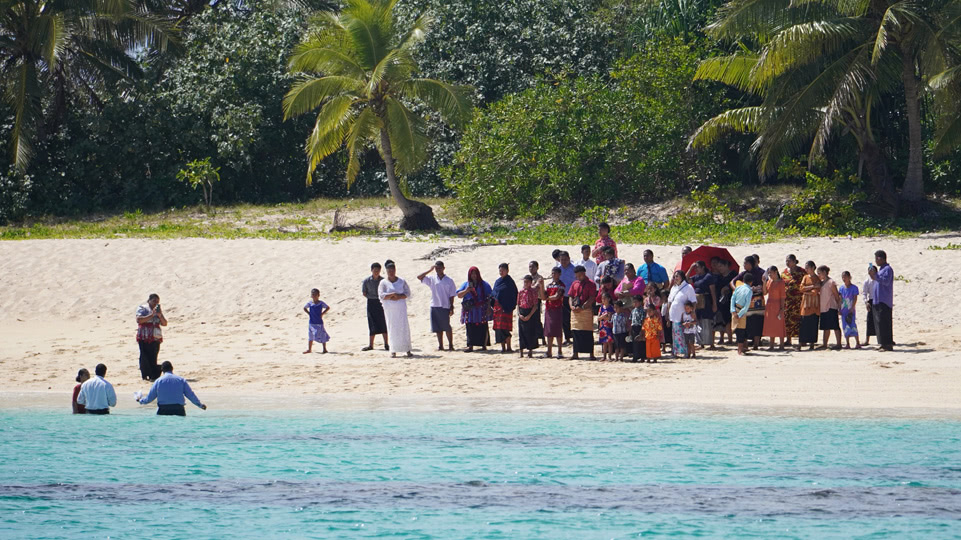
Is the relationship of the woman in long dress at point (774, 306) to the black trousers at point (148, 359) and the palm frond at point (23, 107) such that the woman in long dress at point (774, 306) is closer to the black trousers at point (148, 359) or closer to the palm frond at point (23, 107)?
the black trousers at point (148, 359)

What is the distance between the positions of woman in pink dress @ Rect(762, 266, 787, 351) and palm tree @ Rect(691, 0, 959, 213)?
26.3 feet

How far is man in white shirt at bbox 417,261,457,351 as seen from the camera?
1625cm

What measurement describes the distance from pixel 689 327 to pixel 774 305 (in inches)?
48.6

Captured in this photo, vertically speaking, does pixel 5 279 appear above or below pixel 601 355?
above

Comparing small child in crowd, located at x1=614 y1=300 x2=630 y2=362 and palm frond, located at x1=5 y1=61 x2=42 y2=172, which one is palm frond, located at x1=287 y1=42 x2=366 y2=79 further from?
small child in crowd, located at x1=614 y1=300 x2=630 y2=362

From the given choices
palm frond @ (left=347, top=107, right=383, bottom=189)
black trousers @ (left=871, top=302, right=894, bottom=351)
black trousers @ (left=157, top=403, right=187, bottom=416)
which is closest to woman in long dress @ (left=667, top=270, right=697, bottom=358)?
black trousers @ (left=871, top=302, right=894, bottom=351)

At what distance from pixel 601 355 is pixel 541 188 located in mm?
12328

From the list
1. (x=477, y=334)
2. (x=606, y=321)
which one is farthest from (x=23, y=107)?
(x=606, y=321)

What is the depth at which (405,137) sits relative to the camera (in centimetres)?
2489

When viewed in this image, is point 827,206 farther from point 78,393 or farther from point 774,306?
point 78,393

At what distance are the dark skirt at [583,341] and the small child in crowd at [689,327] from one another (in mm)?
1284

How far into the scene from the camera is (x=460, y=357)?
1608 cm

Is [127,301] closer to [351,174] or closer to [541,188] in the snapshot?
[351,174]

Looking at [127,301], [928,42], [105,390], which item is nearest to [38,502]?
[105,390]
